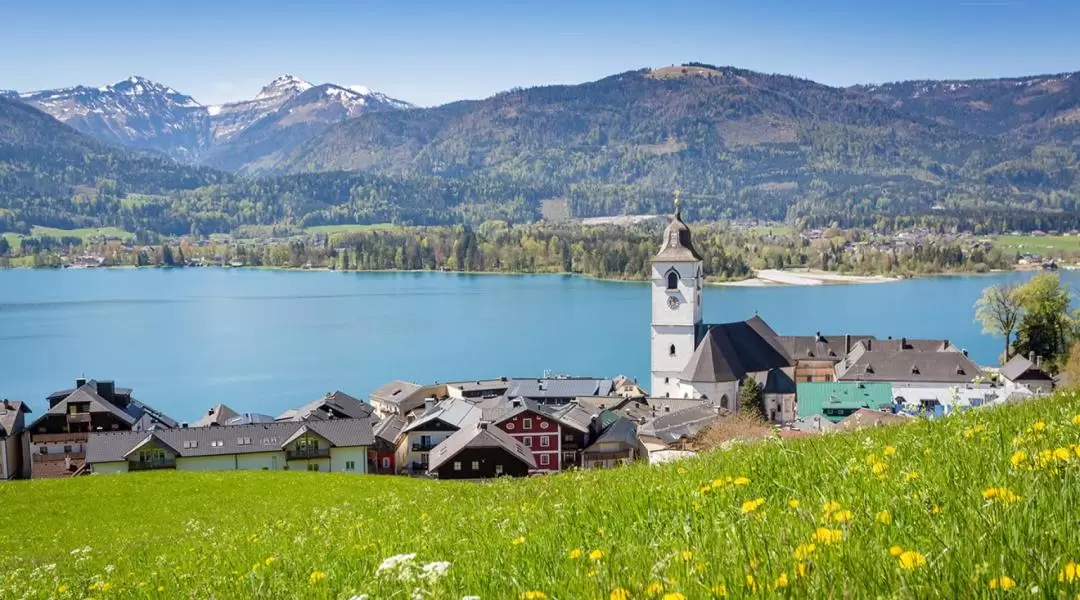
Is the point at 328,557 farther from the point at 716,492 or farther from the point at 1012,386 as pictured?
the point at 1012,386

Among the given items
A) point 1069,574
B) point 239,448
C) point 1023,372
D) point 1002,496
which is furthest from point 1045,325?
point 1069,574

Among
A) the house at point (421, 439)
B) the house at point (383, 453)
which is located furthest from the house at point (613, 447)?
the house at point (383, 453)

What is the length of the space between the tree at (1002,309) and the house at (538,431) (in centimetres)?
3554

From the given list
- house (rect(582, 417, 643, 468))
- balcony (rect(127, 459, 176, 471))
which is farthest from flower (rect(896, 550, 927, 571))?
house (rect(582, 417, 643, 468))

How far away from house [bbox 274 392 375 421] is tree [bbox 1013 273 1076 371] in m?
40.8

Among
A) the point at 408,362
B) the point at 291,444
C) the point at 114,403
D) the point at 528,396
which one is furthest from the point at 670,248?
the point at 408,362

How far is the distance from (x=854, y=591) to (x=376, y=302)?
473ft

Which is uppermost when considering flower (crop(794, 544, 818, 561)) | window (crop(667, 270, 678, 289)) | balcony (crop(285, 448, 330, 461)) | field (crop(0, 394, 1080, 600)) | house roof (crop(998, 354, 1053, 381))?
flower (crop(794, 544, 818, 561))

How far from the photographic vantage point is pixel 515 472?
38625 mm

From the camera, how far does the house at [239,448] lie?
3666 cm

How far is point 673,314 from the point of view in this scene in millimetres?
51469

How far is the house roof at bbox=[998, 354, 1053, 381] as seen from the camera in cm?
4950

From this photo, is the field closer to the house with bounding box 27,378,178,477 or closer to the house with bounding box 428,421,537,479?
the house with bounding box 428,421,537,479

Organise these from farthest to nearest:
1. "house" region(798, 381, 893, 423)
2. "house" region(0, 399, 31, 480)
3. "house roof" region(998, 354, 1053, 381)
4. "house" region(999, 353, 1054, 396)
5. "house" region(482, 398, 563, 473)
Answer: "house roof" region(998, 354, 1053, 381), "house" region(999, 353, 1054, 396), "house" region(798, 381, 893, 423), "house" region(482, 398, 563, 473), "house" region(0, 399, 31, 480)
